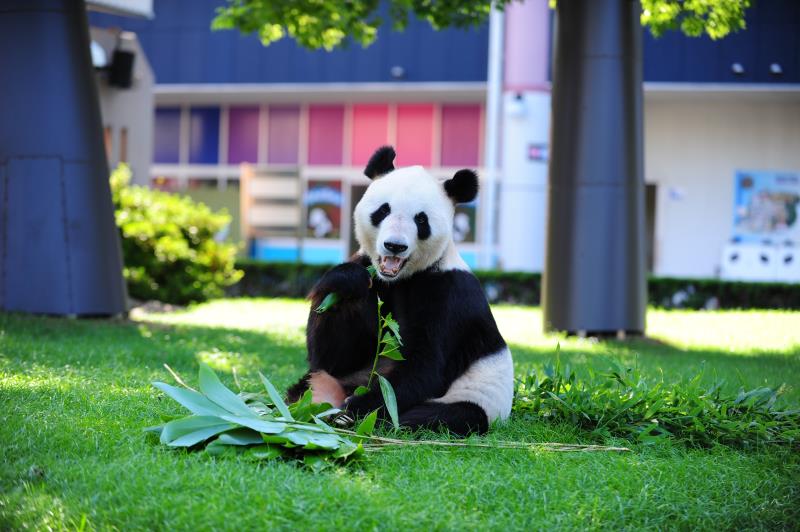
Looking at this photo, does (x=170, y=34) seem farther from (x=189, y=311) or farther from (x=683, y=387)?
(x=683, y=387)

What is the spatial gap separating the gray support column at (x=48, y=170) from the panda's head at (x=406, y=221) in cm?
464

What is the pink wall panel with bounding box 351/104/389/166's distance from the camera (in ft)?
74.0

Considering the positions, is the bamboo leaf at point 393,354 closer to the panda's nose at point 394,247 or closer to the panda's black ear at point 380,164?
the panda's nose at point 394,247

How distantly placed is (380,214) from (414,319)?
0.52 meters

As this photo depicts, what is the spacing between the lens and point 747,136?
20.9 meters

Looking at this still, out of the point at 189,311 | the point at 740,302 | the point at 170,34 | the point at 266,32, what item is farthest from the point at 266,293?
the point at 170,34

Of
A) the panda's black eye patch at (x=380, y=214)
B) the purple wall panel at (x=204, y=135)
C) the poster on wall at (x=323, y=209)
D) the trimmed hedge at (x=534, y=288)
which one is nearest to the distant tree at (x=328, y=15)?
the trimmed hedge at (x=534, y=288)

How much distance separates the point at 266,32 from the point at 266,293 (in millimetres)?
6236

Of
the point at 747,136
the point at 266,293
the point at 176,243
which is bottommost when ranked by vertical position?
the point at 266,293

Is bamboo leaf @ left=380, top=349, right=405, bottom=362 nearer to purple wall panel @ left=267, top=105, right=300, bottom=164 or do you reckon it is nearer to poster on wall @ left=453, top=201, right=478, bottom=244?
poster on wall @ left=453, top=201, right=478, bottom=244

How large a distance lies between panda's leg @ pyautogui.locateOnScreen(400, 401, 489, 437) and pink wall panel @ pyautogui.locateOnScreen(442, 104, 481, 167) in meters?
17.7

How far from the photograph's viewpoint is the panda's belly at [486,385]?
443 centimetres

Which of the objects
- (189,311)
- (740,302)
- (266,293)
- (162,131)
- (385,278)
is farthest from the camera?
(162,131)

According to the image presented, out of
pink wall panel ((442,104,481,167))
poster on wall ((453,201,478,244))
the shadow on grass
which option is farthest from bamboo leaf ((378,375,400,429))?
pink wall panel ((442,104,481,167))
